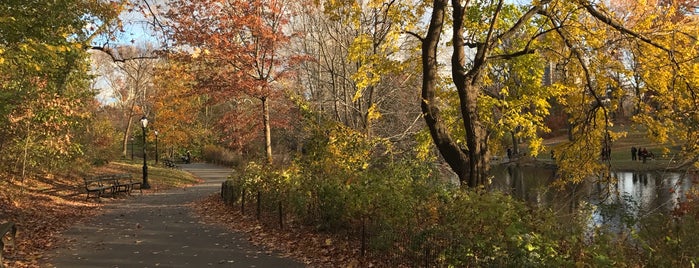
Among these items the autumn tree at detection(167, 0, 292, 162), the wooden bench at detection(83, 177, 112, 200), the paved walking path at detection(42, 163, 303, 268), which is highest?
the autumn tree at detection(167, 0, 292, 162)

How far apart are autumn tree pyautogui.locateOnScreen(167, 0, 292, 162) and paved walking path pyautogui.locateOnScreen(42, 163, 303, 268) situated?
552cm

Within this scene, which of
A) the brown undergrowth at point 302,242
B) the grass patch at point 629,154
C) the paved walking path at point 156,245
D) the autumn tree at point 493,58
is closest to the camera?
the brown undergrowth at point 302,242

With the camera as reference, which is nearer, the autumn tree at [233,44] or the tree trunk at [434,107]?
the tree trunk at [434,107]

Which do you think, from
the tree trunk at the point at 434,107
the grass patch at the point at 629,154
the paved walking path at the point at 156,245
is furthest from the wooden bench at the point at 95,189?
the grass patch at the point at 629,154

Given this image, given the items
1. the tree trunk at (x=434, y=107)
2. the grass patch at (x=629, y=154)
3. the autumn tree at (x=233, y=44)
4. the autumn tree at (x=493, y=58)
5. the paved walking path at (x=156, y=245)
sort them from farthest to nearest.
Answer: the grass patch at (x=629, y=154)
the autumn tree at (x=233, y=44)
the tree trunk at (x=434, y=107)
the autumn tree at (x=493, y=58)
the paved walking path at (x=156, y=245)

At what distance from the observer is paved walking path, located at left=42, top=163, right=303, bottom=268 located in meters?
7.46

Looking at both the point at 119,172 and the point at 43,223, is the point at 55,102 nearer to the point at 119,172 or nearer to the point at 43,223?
the point at 43,223

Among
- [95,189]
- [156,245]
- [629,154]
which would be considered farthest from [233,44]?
[629,154]

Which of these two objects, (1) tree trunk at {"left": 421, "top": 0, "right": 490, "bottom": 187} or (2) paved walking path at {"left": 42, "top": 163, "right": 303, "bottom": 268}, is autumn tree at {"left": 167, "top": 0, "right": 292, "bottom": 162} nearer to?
(2) paved walking path at {"left": 42, "top": 163, "right": 303, "bottom": 268}

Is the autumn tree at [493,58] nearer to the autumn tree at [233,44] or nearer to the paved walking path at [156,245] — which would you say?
the paved walking path at [156,245]

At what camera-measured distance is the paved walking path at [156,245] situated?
7465 mm

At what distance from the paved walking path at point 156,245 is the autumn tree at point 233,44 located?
552cm

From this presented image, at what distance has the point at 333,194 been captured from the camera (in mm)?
8445

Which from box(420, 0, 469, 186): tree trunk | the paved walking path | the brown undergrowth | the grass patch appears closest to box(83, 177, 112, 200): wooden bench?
the paved walking path
